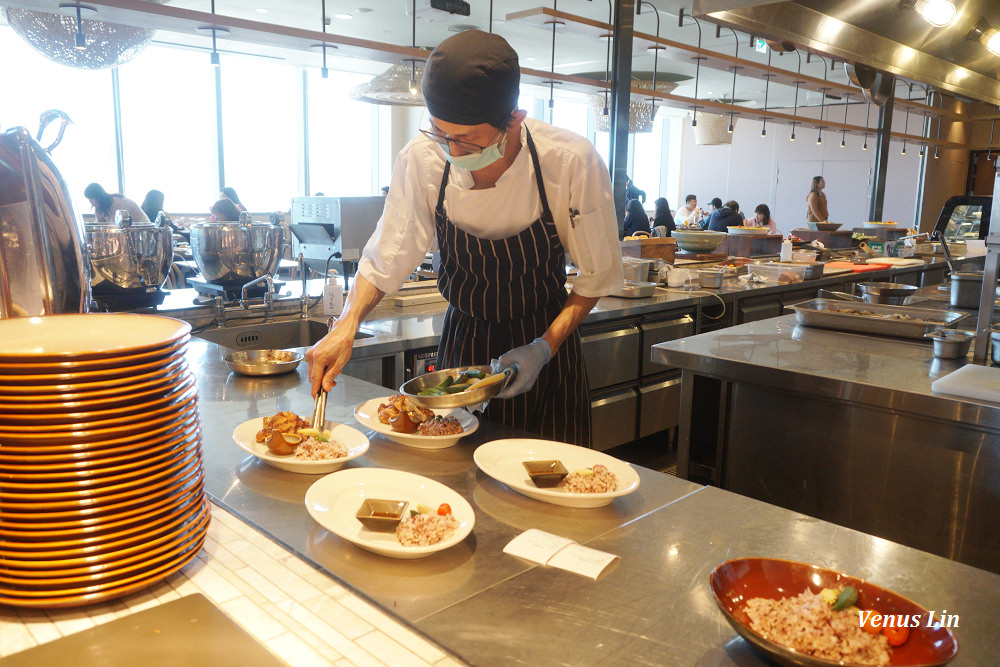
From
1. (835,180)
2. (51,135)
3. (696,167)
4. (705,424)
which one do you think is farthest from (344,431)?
(696,167)

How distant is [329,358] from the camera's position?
1.49m

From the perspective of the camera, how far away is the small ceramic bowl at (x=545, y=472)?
3.94ft

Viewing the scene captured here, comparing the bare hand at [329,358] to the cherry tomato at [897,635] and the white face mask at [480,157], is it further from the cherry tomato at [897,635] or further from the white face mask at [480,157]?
the cherry tomato at [897,635]

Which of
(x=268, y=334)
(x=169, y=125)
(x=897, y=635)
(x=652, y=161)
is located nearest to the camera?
(x=897, y=635)

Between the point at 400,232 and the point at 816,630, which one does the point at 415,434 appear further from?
the point at 816,630

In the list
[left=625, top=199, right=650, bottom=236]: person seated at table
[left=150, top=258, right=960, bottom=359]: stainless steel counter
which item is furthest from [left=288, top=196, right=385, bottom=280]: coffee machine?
Result: [left=625, top=199, right=650, bottom=236]: person seated at table

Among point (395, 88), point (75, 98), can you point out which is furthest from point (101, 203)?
point (75, 98)

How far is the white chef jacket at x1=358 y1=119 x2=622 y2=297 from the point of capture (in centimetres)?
184

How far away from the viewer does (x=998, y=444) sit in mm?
1831

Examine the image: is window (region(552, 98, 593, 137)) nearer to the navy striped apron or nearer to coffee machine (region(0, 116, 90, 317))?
the navy striped apron

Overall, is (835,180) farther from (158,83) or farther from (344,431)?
(344,431)

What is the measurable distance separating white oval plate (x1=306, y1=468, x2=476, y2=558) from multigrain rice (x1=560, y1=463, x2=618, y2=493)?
178mm

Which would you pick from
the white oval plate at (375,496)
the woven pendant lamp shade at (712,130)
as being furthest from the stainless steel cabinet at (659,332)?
the woven pendant lamp shade at (712,130)

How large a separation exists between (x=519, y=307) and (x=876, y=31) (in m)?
1.63
